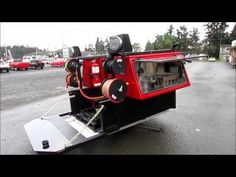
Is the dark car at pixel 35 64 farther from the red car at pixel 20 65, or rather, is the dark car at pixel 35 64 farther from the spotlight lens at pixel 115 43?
the spotlight lens at pixel 115 43

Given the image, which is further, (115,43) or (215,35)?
(215,35)

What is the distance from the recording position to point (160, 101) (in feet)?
10.3

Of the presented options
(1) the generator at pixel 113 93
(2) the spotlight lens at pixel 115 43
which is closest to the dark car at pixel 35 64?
(1) the generator at pixel 113 93

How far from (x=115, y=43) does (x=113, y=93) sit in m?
0.68

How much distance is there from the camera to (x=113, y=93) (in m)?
2.23

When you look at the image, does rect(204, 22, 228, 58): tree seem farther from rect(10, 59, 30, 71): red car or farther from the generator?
the generator

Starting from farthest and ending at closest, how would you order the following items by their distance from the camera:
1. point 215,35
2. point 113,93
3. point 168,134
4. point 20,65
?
point 215,35, point 20,65, point 168,134, point 113,93

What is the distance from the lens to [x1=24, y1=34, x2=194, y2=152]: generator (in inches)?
89.9

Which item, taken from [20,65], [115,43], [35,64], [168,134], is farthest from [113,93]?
[35,64]

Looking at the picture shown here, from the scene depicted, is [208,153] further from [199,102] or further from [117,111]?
[199,102]

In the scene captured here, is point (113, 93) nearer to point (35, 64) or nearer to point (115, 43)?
point (115, 43)

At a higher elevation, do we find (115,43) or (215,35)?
(215,35)

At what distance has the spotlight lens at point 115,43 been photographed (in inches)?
90.3
